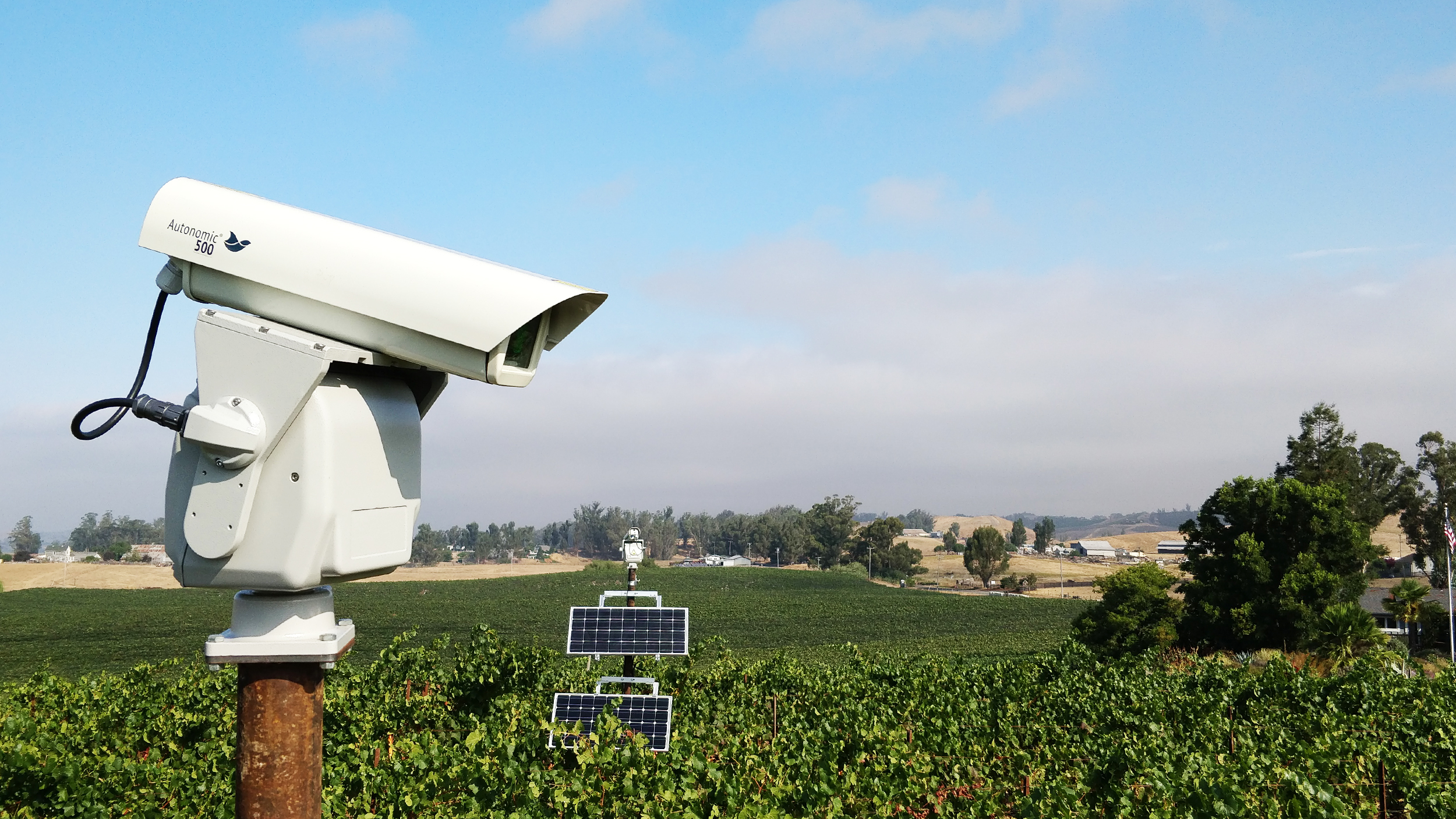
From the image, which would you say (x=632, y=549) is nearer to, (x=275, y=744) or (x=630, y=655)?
(x=630, y=655)

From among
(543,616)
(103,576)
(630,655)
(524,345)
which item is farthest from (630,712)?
(103,576)

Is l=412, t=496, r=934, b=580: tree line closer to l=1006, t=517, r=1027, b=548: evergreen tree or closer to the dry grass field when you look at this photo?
the dry grass field

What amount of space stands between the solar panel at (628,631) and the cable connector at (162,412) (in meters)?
6.50

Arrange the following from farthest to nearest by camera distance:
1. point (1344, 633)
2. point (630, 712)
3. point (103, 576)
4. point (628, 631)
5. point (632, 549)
A: point (103, 576), point (1344, 633), point (628, 631), point (632, 549), point (630, 712)

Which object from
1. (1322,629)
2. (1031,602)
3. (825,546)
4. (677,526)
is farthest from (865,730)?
(677,526)

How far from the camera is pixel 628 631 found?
9.05 metres

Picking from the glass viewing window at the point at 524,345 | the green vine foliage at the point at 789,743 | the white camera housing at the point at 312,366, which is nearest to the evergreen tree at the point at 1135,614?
the green vine foliage at the point at 789,743

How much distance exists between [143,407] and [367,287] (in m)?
0.64

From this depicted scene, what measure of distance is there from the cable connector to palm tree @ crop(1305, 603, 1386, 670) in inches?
1012

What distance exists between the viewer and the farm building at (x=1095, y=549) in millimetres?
155375

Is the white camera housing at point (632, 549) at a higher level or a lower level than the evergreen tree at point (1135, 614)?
higher

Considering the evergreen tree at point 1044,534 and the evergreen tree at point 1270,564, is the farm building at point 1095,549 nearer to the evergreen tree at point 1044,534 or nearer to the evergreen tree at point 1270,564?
the evergreen tree at point 1044,534

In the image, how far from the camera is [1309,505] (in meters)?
28.1

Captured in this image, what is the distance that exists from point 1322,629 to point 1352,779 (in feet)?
66.9
